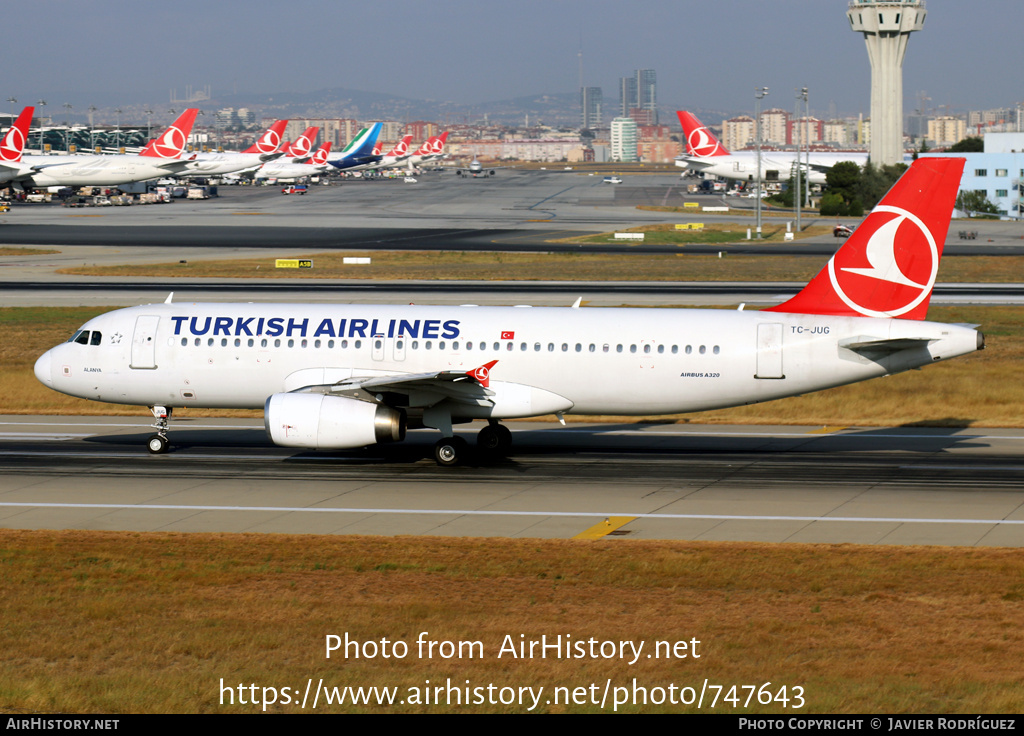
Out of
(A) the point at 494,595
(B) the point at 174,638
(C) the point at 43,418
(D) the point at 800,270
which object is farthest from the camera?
(D) the point at 800,270

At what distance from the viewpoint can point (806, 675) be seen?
52.1 feet

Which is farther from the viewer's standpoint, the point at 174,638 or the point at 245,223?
the point at 245,223

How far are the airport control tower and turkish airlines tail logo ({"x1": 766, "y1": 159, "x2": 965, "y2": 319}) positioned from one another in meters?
149

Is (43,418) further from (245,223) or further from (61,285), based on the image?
(245,223)

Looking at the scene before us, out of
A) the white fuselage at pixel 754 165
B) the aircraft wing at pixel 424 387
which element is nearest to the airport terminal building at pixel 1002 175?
the white fuselage at pixel 754 165

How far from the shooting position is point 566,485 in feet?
99.6

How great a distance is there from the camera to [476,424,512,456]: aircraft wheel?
114 feet

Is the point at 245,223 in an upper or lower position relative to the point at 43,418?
upper

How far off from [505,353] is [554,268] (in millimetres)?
56543

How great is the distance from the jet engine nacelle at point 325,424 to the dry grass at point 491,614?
6229 millimetres

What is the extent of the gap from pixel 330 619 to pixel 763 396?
17.1 m

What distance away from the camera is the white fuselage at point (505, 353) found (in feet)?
103

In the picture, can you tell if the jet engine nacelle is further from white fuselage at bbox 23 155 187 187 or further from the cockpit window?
white fuselage at bbox 23 155 187 187
